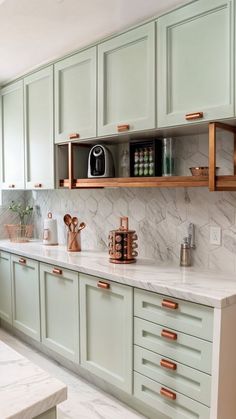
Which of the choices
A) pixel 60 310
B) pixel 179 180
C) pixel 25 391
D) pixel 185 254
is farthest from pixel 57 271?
pixel 25 391

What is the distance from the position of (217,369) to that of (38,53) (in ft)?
8.54

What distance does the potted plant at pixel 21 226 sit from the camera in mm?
3762

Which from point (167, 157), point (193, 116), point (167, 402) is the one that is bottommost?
point (167, 402)

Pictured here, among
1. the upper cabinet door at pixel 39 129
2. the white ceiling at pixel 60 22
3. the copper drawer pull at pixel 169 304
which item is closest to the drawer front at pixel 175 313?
the copper drawer pull at pixel 169 304

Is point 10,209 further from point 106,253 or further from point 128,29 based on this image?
point 128,29

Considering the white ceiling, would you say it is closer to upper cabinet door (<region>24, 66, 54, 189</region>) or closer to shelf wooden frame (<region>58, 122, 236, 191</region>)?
upper cabinet door (<region>24, 66, 54, 189</region>)

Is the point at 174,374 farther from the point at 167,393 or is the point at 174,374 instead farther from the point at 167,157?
the point at 167,157

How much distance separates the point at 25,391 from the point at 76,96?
7.73ft

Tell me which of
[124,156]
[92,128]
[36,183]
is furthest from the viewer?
[36,183]

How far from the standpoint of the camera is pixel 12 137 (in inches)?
145

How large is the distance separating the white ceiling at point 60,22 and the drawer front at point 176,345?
5.95 feet

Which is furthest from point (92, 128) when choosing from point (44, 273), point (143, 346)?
point (143, 346)

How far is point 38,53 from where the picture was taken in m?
2.99

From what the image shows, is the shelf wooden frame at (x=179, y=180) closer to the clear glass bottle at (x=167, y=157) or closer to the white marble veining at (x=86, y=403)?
the clear glass bottle at (x=167, y=157)
